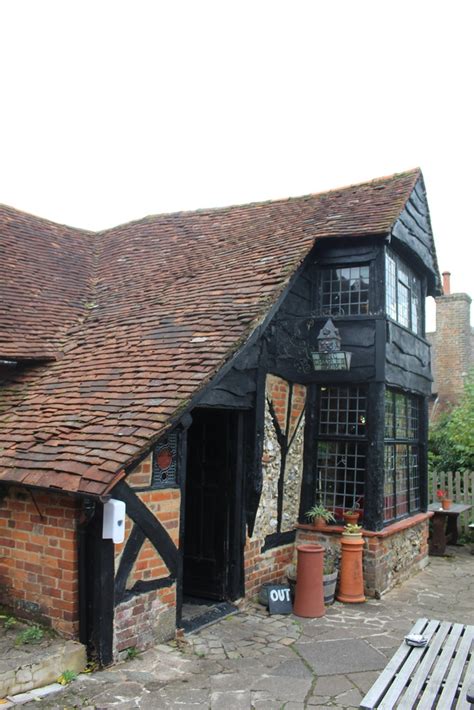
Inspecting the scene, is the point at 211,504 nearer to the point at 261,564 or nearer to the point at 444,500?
the point at 261,564

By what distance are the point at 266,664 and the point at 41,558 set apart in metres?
2.22

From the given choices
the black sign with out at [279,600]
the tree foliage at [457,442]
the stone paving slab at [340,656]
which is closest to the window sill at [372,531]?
the black sign with out at [279,600]

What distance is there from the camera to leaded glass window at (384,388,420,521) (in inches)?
335

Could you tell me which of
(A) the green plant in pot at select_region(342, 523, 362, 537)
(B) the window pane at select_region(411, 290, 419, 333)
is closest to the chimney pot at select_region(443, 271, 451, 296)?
(B) the window pane at select_region(411, 290, 419, 333)

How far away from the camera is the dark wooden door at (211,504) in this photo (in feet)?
23.6

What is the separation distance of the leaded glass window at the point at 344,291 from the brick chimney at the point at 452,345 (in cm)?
1075

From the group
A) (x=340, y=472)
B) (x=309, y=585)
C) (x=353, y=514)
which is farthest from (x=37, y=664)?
(x=340, y=472)

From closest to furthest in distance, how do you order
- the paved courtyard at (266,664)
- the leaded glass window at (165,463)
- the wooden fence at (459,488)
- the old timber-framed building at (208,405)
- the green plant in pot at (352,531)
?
the paved courtyard at (266,664)
the old timber-framed building at (208,405)
the leaded glass window at (165,463)
the green plant in pot at (352,531)
the wooden fence at (459,488)

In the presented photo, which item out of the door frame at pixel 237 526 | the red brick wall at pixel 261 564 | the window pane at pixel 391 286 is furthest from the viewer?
the window pane at pixel 391 286

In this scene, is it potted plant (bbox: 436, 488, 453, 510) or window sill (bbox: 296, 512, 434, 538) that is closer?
window sill (bbox: 296, 512, 434, 538)

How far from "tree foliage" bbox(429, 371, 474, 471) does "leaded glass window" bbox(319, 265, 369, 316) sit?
5.75 m

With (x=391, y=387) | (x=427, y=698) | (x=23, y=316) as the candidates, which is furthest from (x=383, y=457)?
(x=23, y=316)

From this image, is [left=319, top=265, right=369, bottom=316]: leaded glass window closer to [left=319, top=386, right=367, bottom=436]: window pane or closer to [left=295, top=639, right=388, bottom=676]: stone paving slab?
[left=319, top=386, right=367, bottom=436]: window pane

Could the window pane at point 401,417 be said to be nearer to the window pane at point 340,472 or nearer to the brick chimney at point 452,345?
the window pane at point 340,472
